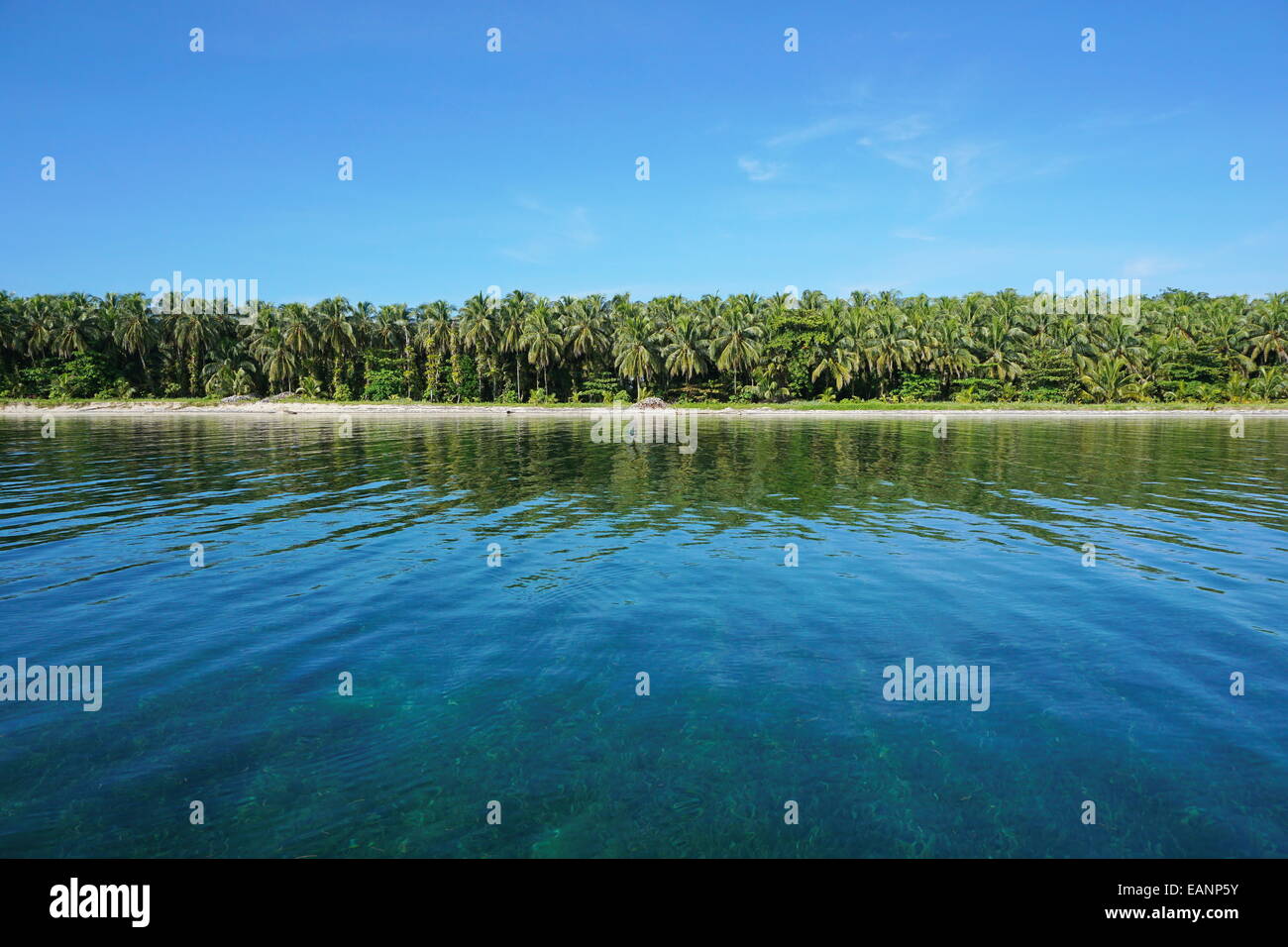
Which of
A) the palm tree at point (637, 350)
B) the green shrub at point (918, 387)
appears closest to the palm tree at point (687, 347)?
the palm tree at point (637, 350)

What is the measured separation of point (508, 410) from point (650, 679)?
320ft

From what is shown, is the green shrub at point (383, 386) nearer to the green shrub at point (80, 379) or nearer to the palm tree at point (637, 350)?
the palm tree at point (637, 350)

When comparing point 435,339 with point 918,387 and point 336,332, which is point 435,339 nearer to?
point 336,332

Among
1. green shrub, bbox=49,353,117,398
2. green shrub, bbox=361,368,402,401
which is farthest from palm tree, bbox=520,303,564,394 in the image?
green shrub, bbox=49,353,117,398

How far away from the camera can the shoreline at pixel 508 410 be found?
9394cm

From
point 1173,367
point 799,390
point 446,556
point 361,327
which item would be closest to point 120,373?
point 361,327

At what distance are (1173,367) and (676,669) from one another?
121m

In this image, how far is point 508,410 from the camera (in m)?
105

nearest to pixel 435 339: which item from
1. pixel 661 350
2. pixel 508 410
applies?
pixel 508 410
